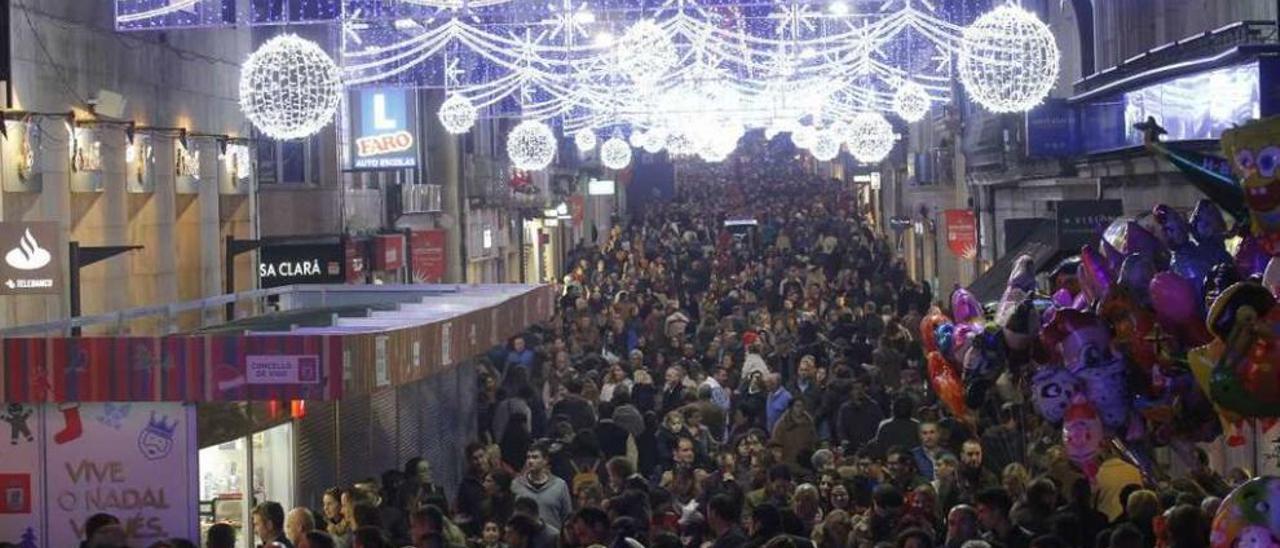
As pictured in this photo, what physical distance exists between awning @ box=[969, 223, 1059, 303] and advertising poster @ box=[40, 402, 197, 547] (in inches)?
462

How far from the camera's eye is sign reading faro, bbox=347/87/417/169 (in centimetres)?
2958

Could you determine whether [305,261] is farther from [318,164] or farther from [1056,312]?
[1056,312]

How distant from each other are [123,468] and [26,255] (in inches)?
201

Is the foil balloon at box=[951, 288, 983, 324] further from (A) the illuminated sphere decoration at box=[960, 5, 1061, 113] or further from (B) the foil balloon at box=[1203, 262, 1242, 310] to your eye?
(B) the foil balloon at box=[1203, 262, 1242, 310]

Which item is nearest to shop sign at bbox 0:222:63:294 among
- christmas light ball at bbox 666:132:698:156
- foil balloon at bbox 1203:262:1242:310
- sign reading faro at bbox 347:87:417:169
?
foil balloon at bbox 1203:262:1242:310

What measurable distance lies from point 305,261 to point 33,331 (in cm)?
1221

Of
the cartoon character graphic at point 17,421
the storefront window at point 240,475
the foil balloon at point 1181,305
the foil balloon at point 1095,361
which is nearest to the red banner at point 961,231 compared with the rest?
the storefront window at point 240,475

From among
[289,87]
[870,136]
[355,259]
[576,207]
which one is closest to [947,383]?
[289,87]

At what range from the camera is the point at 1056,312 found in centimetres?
1163

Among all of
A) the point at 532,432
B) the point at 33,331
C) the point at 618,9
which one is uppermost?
the point at 618,9

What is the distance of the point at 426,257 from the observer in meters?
32.0

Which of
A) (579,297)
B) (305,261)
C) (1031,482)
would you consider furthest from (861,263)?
(1031,482)

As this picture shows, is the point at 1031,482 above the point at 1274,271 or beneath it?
beneath

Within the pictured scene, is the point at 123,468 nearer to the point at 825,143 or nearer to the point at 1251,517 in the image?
the point at 1251,517
